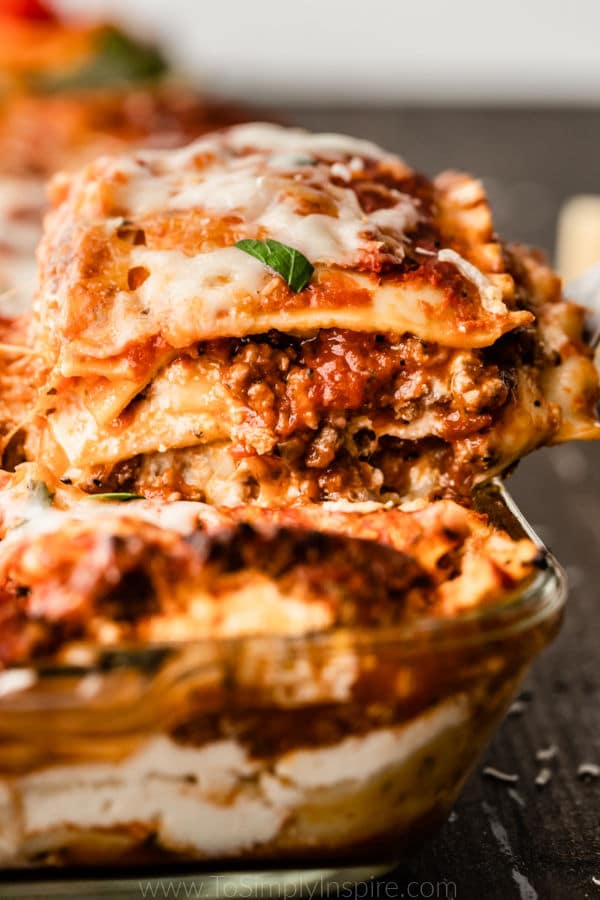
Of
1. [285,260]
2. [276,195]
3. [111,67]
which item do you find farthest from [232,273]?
[111,67]

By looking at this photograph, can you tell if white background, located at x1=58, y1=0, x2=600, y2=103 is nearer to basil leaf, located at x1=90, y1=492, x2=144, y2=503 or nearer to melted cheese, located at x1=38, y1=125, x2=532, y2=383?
melted cheese, located at x1=38, y1=125, x2=532, y2=383

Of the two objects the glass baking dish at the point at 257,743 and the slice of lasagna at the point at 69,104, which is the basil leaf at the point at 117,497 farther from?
the slice of lasagna at the point at 69,104

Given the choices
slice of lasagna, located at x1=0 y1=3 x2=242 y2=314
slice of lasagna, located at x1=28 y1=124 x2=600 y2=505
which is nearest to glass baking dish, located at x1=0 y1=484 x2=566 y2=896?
slice of lasagna, located at x1=28 y1=124 x2=600 y2=505

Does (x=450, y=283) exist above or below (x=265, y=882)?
above

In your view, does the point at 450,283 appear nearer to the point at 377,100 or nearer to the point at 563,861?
the point at 563,861

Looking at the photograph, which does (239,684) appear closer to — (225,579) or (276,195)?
(225,579)

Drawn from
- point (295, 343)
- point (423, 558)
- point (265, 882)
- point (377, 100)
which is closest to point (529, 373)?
point (295, 343)

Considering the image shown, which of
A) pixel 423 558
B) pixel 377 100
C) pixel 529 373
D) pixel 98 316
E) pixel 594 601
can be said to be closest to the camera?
pixel 423 558
